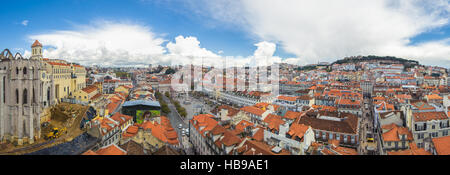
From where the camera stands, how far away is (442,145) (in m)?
9.75

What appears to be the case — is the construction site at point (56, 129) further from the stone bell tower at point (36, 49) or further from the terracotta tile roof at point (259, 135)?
the terracotta tile roof at point (259, 135)

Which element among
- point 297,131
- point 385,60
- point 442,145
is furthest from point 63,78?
point 385,60

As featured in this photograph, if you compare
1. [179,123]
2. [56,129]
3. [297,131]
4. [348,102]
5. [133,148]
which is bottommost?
[179,123]

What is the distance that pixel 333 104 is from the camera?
25.0m

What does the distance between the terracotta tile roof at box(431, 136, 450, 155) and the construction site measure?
1697 cm

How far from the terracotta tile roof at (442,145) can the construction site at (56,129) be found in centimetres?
1697

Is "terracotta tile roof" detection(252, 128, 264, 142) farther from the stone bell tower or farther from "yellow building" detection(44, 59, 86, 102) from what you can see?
the stone bell tower

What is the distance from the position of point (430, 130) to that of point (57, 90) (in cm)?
2455

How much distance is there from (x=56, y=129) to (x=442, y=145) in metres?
18.6

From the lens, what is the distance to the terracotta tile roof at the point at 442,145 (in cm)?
929

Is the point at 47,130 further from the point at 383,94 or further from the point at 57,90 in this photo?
the point at 383,94

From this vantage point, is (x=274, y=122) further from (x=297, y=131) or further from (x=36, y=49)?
(x=36, y=49)

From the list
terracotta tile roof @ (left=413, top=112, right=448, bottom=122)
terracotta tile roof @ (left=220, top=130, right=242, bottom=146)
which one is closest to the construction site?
terracotta tile roof @ (left=220, top=130, right=242, bottom=146)
